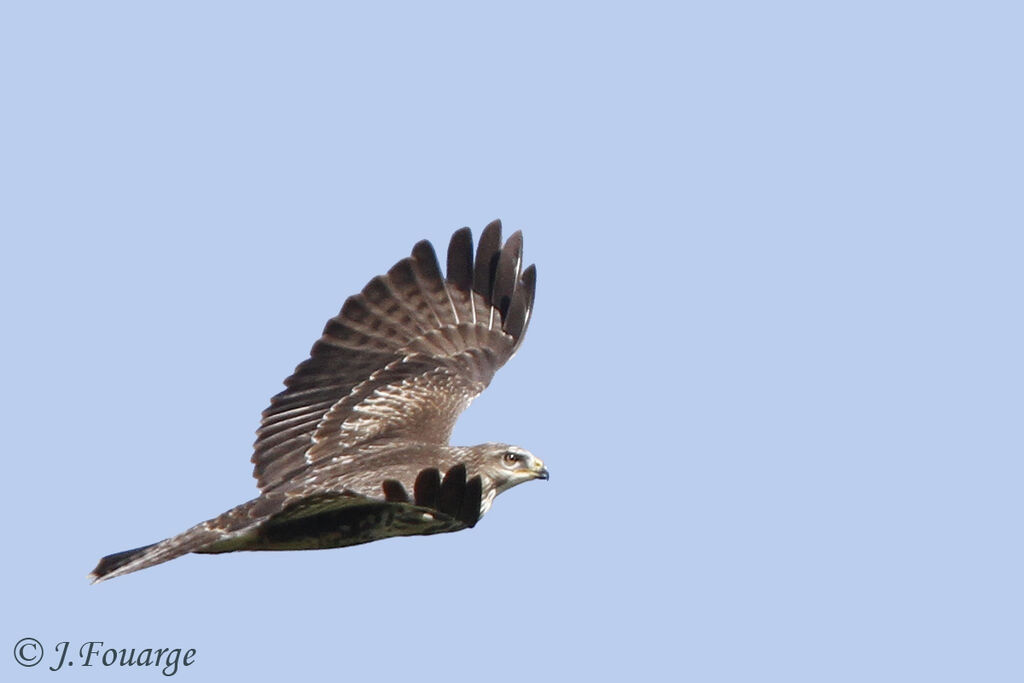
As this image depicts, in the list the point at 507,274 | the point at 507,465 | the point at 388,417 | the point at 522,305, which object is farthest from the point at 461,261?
the point at 507,465

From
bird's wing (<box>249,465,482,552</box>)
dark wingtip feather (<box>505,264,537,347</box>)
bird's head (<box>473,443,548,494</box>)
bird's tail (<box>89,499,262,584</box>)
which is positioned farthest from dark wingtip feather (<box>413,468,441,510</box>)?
dark wingtip feather (<box>505,264,537,347</box>)

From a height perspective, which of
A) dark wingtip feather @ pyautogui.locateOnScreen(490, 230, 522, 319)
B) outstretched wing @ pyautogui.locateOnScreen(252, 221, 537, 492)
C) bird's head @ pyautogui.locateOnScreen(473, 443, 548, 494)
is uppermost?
dark wingtip feather @ pyautogui.locateOnScreen(490, 230, 522, 319)

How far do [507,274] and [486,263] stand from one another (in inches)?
8.1

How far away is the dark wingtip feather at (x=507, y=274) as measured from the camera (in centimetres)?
1598

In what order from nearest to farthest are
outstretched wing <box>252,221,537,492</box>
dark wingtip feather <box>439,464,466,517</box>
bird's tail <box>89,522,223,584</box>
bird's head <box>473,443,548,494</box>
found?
1. dark wingtip feather <box>439,464,466,517</box>
2. bird's tail <box>89,522,223,584</box>
3. bird's head <box>473,443,548,494</box>
4. outstretched wing <box>252,221,537,492</box>

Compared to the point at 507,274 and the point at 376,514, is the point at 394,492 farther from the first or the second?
the point at 507,274

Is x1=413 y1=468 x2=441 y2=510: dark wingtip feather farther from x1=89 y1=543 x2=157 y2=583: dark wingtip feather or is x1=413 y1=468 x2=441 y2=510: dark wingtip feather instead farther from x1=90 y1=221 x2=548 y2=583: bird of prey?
x1=89 y1=543 x2=157 y2=583: dark wingtip feather

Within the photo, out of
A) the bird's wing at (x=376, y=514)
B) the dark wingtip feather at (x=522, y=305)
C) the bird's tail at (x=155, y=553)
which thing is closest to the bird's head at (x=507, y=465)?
the bird's wing at (x=376, y=514)

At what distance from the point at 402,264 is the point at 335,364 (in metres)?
1.09

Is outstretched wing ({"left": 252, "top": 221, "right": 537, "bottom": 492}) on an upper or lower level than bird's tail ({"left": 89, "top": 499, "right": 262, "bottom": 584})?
upper

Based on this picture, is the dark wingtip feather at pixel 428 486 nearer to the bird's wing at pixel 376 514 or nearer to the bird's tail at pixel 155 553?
the bird's wing at pixel 376 514

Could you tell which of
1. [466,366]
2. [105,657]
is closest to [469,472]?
[466,366]

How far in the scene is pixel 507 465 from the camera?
14.3 m

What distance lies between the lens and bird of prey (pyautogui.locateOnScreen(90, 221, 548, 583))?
12891 millimetres
